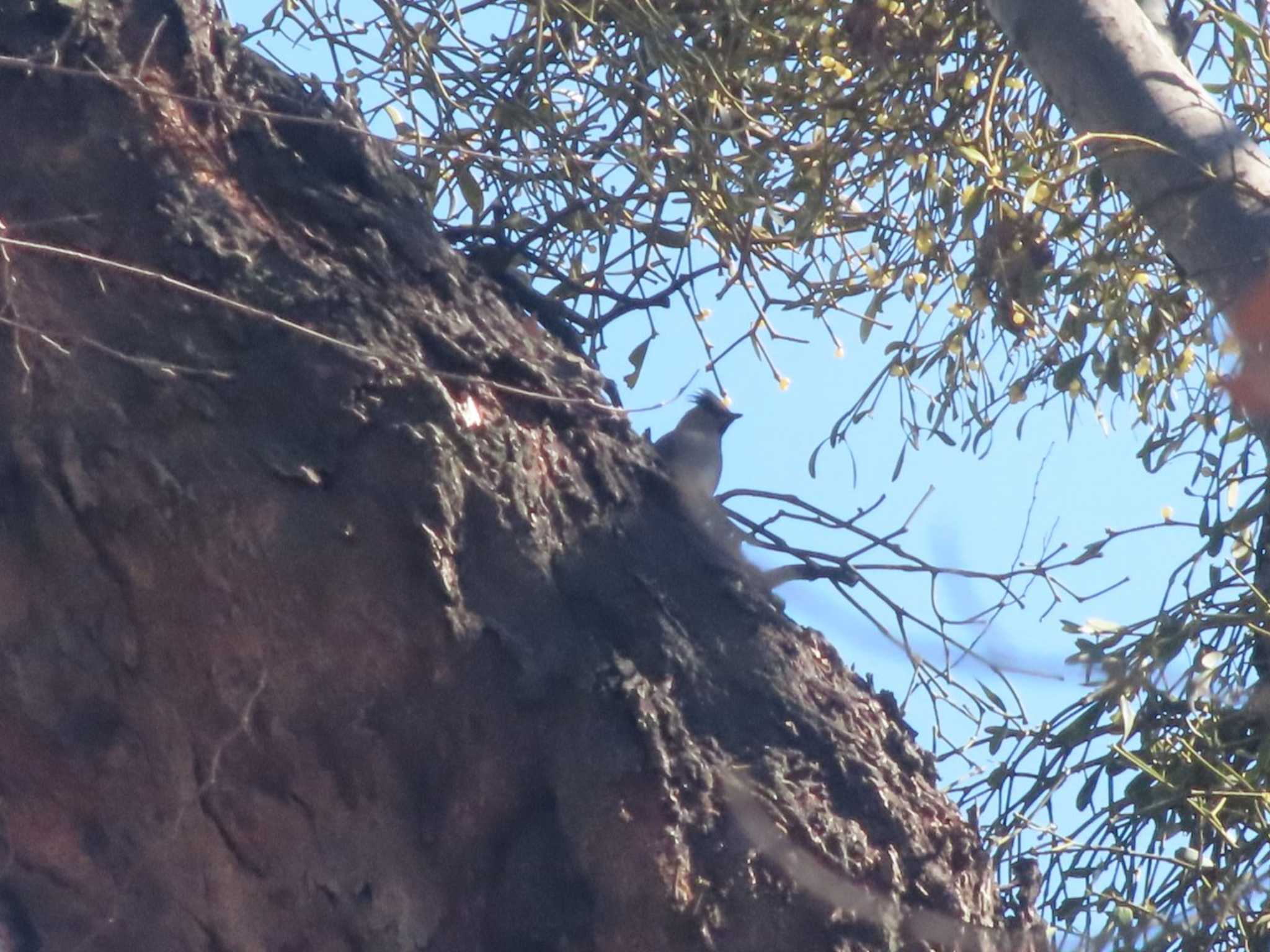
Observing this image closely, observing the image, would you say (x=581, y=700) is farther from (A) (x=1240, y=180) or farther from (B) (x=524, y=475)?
(A) (x=1240, y=180)

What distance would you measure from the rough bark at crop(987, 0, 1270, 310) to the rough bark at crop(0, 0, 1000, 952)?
41.6 inches

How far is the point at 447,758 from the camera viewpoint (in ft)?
5.92

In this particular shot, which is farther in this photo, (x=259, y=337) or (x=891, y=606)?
(x=891, y=606)

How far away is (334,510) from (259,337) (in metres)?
0.25

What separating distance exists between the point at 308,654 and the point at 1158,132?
1.63 metres

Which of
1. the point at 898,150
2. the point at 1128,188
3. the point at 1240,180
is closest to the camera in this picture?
the point at 1240,180

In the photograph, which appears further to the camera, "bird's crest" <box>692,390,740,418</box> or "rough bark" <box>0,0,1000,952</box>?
"bird's crest" <box>692,390,740,418</box>

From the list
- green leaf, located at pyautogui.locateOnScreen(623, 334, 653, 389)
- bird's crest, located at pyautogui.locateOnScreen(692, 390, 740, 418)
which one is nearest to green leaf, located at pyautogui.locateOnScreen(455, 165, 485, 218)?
green leaf, located at pyautogui.locateOnScreen(623, 334, 653, 389)

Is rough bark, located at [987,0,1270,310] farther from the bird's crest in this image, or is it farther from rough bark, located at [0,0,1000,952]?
the bird's crest

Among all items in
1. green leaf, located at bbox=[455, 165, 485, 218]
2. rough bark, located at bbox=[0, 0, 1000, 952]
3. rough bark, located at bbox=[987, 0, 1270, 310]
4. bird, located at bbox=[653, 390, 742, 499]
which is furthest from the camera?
bird, located at bbox=[653, 390, 742, 499]

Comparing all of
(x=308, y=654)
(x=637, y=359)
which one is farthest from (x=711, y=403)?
(x=308, y=654)

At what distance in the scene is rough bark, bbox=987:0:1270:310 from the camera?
2332 millimetres

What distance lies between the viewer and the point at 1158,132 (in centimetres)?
241

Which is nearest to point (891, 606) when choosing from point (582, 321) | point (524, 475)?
point (582, 321)
